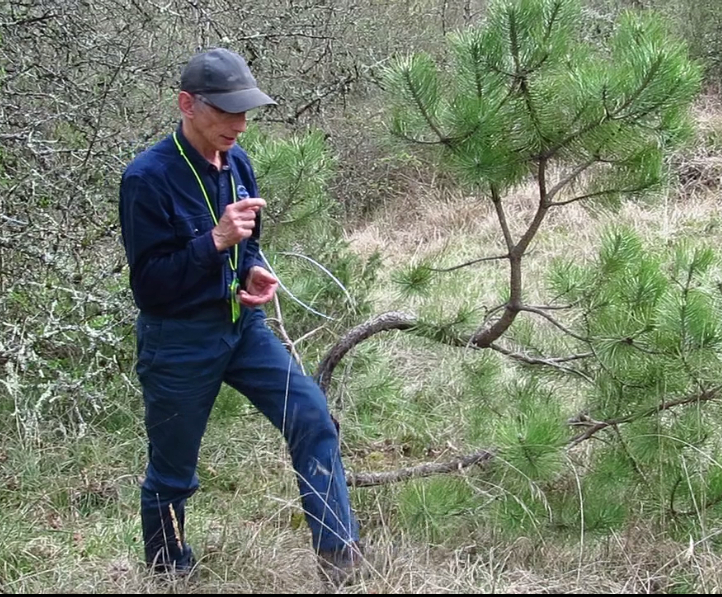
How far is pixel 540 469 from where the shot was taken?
2619 mm

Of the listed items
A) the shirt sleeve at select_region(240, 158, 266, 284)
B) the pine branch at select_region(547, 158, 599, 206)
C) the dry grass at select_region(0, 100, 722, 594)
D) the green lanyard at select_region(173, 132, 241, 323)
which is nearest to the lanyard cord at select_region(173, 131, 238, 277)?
the green lanyard at select_region(173, 132, 241, 323)

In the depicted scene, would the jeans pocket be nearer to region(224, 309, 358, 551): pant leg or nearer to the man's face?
region(224, 309, 358, 551): pant leg

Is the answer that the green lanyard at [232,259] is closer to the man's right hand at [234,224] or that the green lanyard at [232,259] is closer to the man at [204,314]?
the man at [204,314]

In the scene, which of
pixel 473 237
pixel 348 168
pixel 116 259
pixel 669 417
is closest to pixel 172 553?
pixel 669 417

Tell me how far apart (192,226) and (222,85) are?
0.41 metres

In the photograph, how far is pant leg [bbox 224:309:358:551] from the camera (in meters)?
2.49

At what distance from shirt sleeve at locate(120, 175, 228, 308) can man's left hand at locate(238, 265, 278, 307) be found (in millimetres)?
159

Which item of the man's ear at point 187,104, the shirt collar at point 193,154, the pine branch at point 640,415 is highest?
the man's ear at point 187,104

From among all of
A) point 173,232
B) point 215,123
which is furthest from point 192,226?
point 215,123

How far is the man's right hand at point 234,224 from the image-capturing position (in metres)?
2.23

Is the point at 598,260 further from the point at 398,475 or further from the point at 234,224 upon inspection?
the point at 234,224

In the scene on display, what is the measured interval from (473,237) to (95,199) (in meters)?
4.56

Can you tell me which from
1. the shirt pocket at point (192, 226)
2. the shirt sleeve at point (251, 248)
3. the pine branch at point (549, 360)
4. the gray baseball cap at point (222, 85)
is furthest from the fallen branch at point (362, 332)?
the gray baseball cap at point (222, 85)

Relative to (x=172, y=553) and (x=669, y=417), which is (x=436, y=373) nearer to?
(x=669, y=417)
